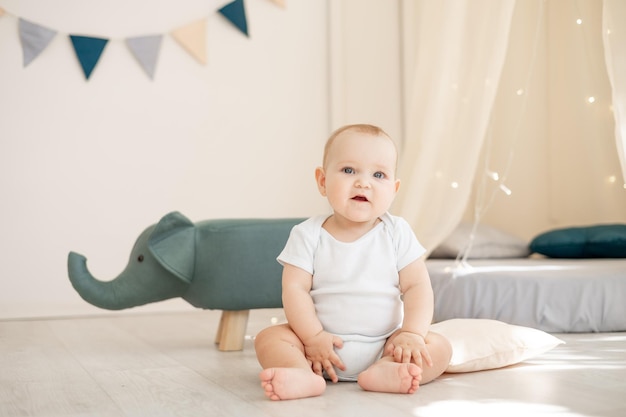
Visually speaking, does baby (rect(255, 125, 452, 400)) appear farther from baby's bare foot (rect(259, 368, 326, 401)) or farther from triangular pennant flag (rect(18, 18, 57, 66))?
triangular pennant flag (rect(18, 18, 57, 66))

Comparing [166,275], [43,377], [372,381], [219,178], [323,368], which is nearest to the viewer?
[372,381]

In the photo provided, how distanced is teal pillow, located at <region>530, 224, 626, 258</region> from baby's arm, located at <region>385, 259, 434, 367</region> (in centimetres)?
161

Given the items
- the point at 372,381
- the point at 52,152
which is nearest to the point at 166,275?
the point at 372,381

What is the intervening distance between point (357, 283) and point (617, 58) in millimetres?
1443

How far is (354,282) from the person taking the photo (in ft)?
5.90

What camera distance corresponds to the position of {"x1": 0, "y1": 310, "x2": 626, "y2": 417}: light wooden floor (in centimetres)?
149

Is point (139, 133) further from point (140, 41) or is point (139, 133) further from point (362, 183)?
point (362, 183)

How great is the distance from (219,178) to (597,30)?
6.29 feet

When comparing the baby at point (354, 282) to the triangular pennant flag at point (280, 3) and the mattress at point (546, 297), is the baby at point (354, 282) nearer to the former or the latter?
the mattress at point (546, 297)

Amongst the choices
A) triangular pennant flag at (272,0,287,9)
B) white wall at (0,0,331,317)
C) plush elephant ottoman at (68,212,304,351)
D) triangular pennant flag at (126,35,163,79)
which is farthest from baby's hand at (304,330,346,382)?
triangular pennant flag at (272,0,287,9)

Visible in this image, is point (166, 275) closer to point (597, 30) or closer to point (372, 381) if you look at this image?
point (372, 381)

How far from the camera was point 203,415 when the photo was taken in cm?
146

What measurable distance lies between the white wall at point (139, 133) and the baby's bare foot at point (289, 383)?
244 cm

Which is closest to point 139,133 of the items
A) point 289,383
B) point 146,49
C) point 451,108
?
point 146,49
